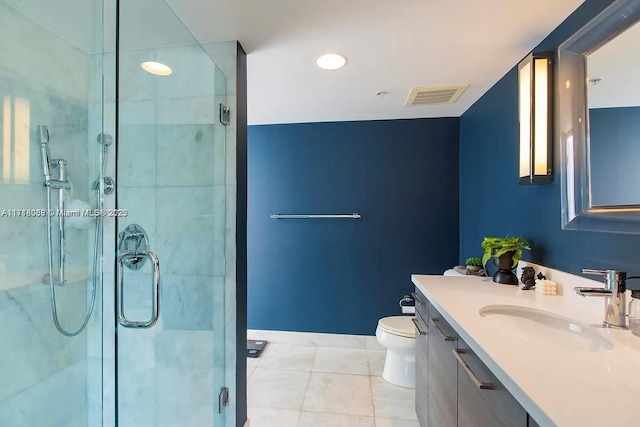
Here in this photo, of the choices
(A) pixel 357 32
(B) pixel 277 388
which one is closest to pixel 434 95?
(A) pixel 357 32

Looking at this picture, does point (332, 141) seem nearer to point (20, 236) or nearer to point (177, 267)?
point (177, 267)

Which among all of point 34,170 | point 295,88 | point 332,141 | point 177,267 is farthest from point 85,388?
point 332,141

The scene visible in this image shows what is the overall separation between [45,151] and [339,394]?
2252 mm

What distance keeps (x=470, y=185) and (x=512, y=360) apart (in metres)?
2.03

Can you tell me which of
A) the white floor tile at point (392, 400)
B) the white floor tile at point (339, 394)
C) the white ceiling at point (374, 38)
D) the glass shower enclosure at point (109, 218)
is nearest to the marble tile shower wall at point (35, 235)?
the glass shower enclosure at point (109, 218)

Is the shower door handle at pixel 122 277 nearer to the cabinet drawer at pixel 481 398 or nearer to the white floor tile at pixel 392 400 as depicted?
the cabinet drawer at pixel 481 398

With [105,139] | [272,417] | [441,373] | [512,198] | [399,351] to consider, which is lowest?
[272,417]

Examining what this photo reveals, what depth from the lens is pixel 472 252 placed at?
8.30 feet

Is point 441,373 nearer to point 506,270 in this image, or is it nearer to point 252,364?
point 506,270

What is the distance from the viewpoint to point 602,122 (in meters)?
1.23

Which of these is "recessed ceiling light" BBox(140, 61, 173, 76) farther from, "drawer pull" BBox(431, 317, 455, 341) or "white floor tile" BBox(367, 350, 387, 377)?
"white floor tile" BBox(367, 350, 387, 377)

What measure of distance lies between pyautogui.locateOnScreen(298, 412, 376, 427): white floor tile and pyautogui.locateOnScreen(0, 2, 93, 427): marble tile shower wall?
1.22 metres

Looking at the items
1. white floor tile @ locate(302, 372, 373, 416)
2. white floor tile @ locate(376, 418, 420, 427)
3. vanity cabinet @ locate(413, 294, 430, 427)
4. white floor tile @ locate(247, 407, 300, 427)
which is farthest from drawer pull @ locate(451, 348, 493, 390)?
white floor tile @ locate(247, 407, 300, 427)

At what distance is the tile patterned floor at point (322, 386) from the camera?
6.16 ft
